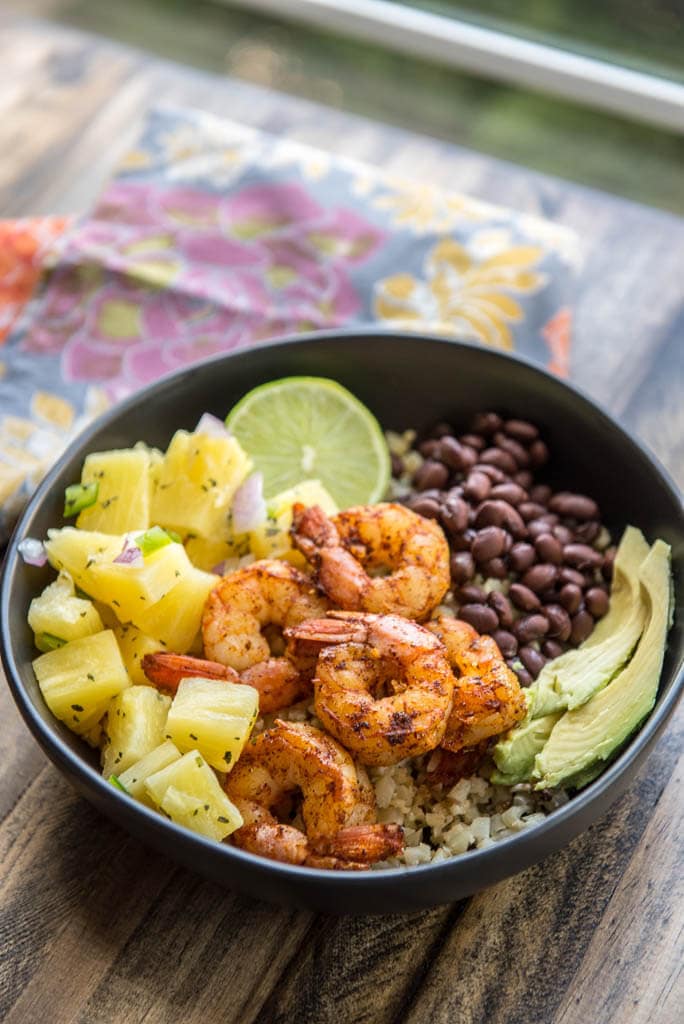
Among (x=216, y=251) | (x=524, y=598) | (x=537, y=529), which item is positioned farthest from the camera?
(x=216, y=251)

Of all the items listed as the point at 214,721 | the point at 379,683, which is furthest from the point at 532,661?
the point at 214,721

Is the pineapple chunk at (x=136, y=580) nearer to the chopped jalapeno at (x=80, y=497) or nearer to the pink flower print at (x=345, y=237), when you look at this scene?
the chopped jalapeno at (x=80, y=497)

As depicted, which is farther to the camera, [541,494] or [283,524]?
[541,494]

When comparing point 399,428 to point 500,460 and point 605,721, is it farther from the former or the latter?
point 605,721

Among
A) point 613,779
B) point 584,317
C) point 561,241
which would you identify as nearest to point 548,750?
point 613,779

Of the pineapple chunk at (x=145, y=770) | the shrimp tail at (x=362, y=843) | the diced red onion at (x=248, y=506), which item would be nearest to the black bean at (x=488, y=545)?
the diced red onion at (x=248, y=506)

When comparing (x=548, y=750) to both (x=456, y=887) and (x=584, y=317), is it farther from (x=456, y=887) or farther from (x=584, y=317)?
(x=584, y=317)

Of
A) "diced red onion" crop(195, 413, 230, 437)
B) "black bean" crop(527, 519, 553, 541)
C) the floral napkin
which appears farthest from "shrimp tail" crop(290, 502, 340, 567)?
the floral napkin
